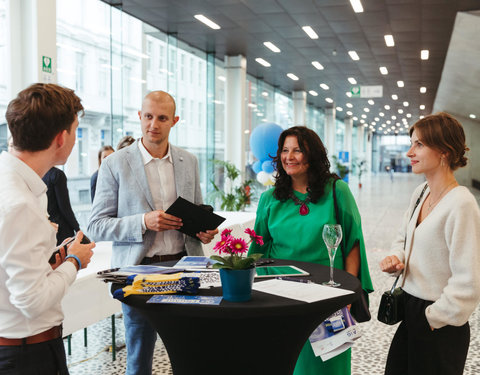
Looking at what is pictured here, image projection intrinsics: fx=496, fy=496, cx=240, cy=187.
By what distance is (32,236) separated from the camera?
139cm

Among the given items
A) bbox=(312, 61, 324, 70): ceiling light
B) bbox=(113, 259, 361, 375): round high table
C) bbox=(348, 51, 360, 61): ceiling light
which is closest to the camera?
bbox=(113, 259, 361, 375): round high table

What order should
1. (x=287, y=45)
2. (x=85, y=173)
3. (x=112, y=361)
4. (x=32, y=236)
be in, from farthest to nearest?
(x=287, y=45) < (x=85, y=173) < (x=112, y=361) < (x=32, y=236)

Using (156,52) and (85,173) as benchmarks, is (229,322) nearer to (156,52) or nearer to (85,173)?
(85,173)

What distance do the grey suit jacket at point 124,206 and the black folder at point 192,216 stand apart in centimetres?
20

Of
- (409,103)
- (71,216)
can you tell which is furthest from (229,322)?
(409,103)

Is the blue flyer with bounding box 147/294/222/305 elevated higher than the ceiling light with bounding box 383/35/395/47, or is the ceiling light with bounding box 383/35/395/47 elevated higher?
the ceiling light with bounding box 383/35/395/47

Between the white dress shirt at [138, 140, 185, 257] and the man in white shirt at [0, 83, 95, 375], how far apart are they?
1046mm

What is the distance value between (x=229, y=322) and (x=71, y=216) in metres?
3.08

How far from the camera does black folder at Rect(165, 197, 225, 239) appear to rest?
2350mm

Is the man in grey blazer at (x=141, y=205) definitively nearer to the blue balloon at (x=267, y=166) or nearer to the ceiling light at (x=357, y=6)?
the ceiling light at (x=357, y=6)

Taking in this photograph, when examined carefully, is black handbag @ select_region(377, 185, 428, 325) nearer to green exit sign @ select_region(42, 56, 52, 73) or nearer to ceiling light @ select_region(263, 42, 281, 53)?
green exit sign @ select_region(42, 56, 52, 73)

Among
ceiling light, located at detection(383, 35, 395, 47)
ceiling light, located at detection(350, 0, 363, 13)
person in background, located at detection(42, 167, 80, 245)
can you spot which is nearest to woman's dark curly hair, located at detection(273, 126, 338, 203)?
person in background, located at detection(42, 167, 80, 245)

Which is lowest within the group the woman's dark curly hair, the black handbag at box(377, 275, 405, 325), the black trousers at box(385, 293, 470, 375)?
the black trousers at box(385, 293, 470, 375)

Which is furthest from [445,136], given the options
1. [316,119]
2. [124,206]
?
[316,119]
